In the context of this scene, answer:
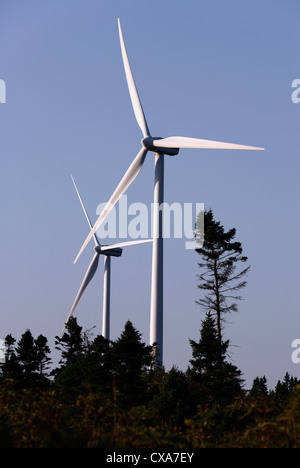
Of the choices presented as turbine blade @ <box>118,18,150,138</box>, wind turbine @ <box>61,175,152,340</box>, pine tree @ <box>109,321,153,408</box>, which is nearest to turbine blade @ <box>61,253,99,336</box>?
wind turbine @ <box>61,175,152,340</box>

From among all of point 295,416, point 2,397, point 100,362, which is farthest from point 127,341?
point 295,416

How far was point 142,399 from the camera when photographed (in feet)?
129

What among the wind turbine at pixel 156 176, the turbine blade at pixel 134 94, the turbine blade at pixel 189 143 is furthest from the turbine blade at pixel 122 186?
the turbine blade at pixel 134 94

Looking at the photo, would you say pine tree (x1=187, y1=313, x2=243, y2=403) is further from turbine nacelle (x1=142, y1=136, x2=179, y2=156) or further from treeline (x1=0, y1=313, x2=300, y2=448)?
turbine nacelle (x1=142, y1=136, x2=179, y2=156)

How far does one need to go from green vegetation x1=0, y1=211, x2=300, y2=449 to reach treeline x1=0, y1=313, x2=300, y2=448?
0.17 ft

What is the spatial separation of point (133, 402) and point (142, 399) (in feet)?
1.97

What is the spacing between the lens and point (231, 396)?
178 feet

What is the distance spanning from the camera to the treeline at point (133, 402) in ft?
71.5

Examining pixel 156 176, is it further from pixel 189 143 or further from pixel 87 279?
pixel 87 279

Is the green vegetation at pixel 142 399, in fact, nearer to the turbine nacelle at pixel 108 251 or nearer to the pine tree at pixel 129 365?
the pine tree at pixel 129 365

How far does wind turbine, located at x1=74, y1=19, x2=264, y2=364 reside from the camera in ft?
172

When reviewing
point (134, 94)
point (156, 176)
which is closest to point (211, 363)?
point (156, 176)
